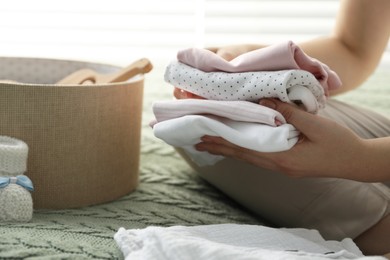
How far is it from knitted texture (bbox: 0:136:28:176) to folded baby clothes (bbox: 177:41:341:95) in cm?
27

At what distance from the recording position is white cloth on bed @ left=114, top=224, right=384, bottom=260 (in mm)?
739

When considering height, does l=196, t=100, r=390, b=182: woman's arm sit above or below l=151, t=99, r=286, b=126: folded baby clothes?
below

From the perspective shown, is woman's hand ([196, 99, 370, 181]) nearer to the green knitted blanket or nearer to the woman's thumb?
the woman's thumb

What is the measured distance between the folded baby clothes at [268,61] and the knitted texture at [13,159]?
27cm

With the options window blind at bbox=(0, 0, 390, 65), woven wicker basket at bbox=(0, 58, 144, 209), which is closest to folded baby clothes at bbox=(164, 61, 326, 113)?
woven wicker basket at bbox=(0, 58, 144, 209)

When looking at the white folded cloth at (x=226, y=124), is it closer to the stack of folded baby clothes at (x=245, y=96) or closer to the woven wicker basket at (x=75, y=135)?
the stack of folded baby clothes at (x=245, y=96)

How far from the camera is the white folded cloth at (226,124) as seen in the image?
0.85 m

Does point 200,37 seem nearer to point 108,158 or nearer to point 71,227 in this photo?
point 108,158

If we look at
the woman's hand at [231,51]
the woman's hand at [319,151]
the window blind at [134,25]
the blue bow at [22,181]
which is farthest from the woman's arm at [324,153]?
the window blind at [134,25]

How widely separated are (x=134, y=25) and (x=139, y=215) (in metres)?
1.51

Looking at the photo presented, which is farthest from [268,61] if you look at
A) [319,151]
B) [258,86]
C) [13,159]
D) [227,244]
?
[13,159]

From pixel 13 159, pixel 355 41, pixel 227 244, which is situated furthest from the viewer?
pixel 355 41

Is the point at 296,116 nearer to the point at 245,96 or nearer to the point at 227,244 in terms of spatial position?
the point at 245,96

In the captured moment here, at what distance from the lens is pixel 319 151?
0.90 metres
